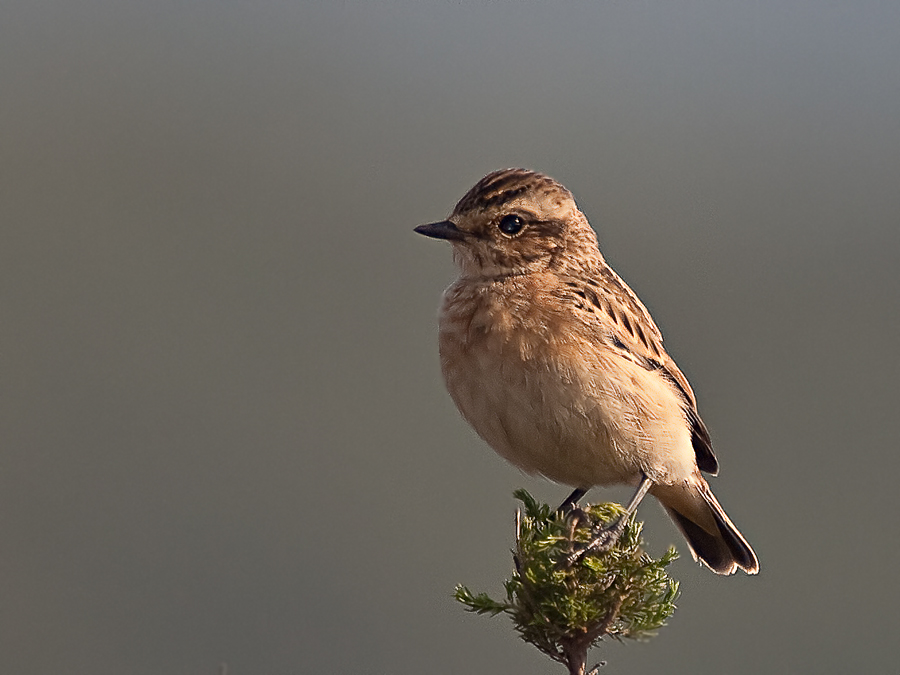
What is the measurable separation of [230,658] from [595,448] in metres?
14.9

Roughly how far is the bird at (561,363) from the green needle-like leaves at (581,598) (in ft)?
4.77

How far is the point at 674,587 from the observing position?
4.73 metres

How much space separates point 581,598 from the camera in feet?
15.3

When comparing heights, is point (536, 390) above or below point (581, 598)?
above

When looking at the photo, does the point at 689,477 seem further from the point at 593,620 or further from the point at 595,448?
the point at 593,620

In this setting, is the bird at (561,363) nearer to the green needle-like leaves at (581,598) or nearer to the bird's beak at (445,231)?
the bird's beak at (445,231)

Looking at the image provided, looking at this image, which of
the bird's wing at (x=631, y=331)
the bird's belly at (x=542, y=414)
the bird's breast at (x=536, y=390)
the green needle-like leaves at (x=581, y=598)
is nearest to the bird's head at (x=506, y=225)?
the bird's wing at (x=631, y=331)

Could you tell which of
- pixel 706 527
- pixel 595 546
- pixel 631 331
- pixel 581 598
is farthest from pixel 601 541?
pixel 706 527

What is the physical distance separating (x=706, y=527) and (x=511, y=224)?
2.11m

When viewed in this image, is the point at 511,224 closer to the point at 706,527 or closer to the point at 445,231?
the point at 445,231

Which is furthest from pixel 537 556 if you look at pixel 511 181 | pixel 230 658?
pixel 230 658

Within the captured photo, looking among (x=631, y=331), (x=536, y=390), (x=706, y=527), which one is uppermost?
(x=631, y=331)

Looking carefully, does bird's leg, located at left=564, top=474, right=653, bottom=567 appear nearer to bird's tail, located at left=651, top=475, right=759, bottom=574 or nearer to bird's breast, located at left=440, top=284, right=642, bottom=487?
bird's breast, located at left=440, top=284, right=642, bottom=487

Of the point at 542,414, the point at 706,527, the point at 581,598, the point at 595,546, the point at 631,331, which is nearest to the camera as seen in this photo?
the point at 581,598
